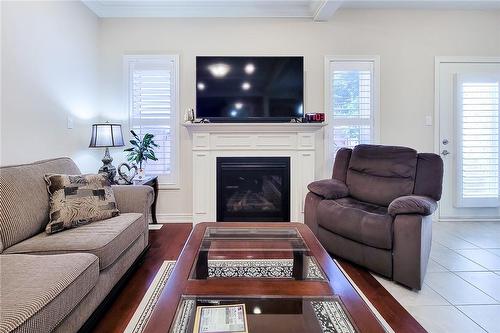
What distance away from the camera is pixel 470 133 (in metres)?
3.95

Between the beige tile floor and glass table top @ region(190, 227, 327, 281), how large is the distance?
0.85 metres

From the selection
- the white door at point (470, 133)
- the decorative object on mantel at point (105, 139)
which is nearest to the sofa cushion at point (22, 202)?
the decorative object on mantel at point (105, 139)

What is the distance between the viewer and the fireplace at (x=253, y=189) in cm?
375

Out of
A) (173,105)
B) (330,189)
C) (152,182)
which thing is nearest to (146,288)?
(152,182)

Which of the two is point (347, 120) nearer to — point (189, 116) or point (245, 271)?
point (189, 116)

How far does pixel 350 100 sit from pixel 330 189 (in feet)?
5.41

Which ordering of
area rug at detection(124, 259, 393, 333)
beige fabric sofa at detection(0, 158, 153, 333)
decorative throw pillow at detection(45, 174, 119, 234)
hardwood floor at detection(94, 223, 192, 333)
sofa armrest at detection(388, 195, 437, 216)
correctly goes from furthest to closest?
sofa armrest at detection(388, 195, 437, 216) < decorative throw pillow at detection(45, 174, 119, 234) < hardwood floor at detection(94, 223, 192, 333) < area rug at detection(124, 259, 393, 333) < beige fabric sofa at detection(0, 158, 153, 333)

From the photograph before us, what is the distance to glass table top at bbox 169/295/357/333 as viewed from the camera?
1086 millimetres

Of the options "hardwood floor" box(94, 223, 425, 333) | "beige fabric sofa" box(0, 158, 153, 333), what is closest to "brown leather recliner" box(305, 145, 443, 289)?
"hardwood floor" box(94, 223, 425, 333)

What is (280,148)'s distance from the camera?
12.3ft

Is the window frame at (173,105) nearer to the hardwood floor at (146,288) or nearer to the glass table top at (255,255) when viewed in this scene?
the hardwood floor at (146,288)

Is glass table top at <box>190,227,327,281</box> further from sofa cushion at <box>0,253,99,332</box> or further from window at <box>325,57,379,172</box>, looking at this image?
window at <box>325,57,379,172</box>

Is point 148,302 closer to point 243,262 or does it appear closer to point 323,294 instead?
point 243,262

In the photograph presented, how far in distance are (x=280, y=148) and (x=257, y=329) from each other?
279 cm
